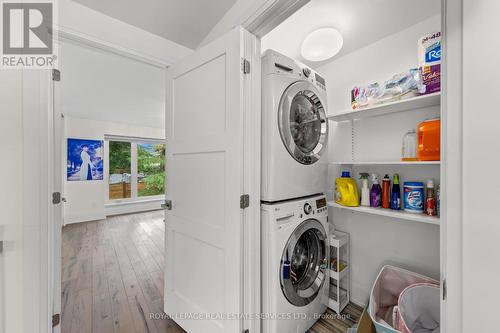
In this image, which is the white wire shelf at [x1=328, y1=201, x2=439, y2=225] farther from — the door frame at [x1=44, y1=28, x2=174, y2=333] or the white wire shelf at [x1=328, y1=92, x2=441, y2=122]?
the door frame at [x1=44, y1=28, x2=174, y2=333]

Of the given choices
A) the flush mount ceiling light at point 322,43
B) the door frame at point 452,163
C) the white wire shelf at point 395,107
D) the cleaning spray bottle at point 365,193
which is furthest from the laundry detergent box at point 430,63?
the door frame at point 452,163

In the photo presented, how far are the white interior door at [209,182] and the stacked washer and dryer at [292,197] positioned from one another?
0.12m

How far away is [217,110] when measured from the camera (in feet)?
4.29

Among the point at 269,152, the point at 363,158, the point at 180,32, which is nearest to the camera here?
the point at 269,152

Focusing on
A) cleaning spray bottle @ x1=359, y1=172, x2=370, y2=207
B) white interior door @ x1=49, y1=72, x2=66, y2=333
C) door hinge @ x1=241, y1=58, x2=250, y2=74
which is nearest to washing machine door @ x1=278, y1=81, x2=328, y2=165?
door hinge @ x1=241, y1=58, x2=250, y2=74

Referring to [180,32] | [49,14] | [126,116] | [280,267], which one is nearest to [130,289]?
[280,267]

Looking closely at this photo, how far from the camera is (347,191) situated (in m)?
1.68

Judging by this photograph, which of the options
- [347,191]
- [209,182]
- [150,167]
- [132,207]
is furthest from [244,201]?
[150,167]

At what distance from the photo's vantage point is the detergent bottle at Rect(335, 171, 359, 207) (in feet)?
5.40

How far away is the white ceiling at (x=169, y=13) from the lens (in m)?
1.39

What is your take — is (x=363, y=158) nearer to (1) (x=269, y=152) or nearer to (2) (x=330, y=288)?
(1) (x=269, y=152)

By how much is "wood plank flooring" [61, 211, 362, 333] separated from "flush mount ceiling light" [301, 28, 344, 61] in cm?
218

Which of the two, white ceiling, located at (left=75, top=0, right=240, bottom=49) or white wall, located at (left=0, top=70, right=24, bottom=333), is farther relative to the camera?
white ceiling, located at (left=75, top=0, right=240, bottom=49)

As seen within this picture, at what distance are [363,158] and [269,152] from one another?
3.24ft
